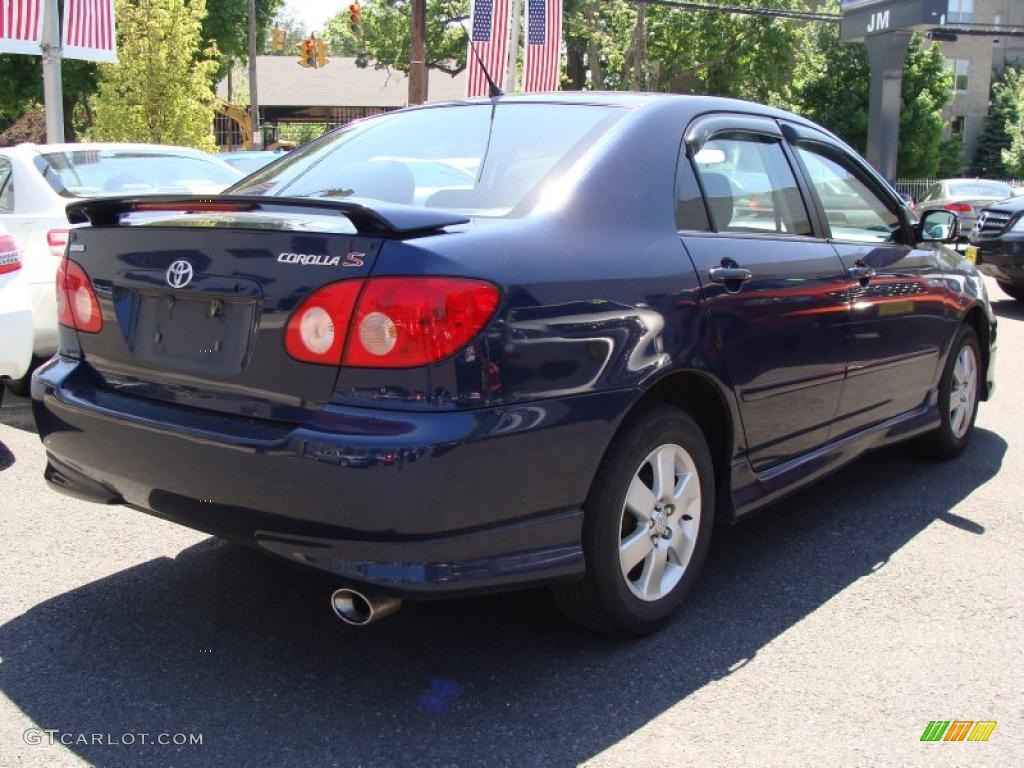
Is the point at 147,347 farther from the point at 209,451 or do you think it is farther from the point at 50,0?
the point at 50,0

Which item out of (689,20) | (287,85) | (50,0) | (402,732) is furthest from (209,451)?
(287,85)

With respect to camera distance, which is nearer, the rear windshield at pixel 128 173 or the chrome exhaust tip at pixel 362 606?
the chrome exhaust tip at pixel 362 606

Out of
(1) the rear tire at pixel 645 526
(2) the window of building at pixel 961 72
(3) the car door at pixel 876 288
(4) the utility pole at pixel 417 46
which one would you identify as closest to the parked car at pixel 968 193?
(4) the utility pole at pixel 417 46

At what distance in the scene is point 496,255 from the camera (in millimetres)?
2801

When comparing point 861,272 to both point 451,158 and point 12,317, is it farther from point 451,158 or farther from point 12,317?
point 12,317

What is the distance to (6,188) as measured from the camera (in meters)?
6.73

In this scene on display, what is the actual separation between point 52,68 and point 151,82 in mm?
5415

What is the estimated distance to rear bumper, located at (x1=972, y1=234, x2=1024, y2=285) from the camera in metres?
11.4

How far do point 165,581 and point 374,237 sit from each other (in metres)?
1.76

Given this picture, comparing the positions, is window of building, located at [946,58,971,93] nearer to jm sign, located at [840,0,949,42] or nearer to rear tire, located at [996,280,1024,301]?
jm sign, located at [840,0,949,42]

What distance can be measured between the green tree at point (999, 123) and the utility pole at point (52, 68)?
153 ft

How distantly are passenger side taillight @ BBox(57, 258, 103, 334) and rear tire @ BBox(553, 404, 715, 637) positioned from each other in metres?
1.60

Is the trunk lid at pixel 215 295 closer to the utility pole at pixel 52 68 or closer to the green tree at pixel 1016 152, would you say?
the utility pole at pixel 52 68

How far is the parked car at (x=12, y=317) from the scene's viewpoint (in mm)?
5371
